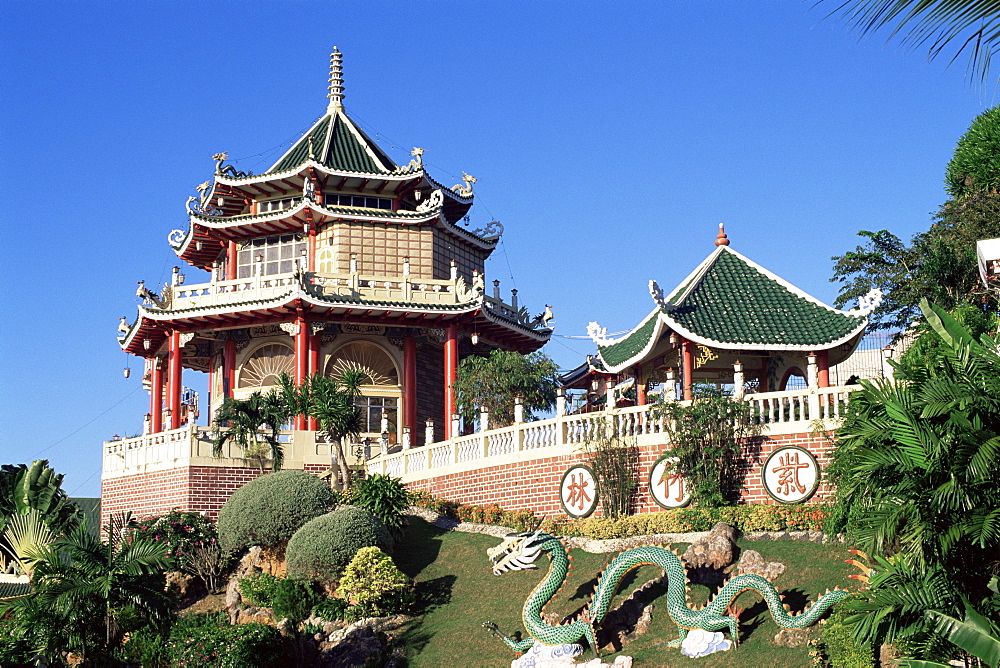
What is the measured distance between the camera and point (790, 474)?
84.2ft

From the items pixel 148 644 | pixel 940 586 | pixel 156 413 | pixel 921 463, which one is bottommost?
pixel 148 644

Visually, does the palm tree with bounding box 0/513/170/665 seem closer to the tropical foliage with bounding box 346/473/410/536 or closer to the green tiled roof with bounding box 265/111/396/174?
A: the tropical foliage with bounding box 346/473/410/536

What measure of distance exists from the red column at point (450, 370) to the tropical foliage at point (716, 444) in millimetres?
13647

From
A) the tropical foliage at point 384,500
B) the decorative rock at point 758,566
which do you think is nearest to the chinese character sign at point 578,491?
the tropical foliage at point 384,500

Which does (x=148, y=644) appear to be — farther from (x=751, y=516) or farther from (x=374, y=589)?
(x=751, y=516)

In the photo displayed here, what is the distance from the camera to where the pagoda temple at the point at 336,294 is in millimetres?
40344

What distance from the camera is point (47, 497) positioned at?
1278 inches

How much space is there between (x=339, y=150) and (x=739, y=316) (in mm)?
19486

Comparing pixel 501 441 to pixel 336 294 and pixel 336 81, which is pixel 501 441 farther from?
pixel 336 81

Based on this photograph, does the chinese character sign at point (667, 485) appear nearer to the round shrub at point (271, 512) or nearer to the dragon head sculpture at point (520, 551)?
the dragon head sculpture at point (520, 551)

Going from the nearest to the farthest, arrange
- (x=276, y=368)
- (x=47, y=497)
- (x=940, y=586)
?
(x=940, y=586) → (x=47, y=497) → (x=276, y=368)

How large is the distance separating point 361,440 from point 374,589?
12.2m

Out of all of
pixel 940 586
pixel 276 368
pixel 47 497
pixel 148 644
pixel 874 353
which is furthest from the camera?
pixel 874 353

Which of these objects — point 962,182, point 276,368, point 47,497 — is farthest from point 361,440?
point 962,182
